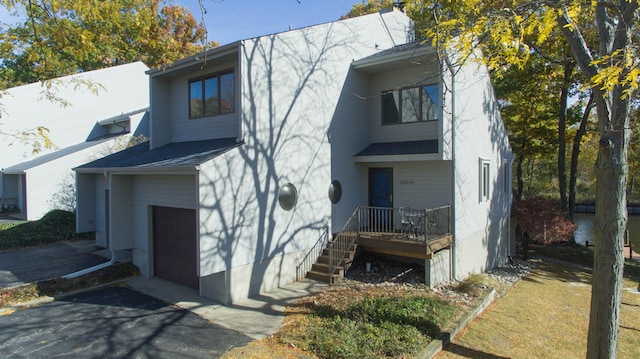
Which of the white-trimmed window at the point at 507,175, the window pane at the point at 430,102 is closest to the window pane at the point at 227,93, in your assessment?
the window pane at the point at 430,102

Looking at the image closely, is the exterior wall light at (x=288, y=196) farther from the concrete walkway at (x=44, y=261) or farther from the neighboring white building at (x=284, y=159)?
the concrete walkway at (x=44, y=261)

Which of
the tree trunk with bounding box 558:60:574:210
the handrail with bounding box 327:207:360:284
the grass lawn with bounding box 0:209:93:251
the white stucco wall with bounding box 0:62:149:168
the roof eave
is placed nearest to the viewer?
the roof eave

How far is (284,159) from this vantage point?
9883 mm

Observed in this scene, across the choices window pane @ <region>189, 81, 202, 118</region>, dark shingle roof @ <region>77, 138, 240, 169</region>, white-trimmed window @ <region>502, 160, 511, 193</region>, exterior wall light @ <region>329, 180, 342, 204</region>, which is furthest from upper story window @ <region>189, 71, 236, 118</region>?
white-trimmed window @ <region>502, 160, 511, 193</region>

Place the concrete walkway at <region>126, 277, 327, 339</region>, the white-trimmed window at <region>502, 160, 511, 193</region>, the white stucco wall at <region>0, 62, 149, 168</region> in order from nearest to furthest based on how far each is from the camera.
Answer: the concrete walkway at <region>126, 277, 327, 339</region>, the white-trimmed window at <region>502, 160, 511, 193</region>, the white stucco wall at <region>0, 62, 149, 168</region>

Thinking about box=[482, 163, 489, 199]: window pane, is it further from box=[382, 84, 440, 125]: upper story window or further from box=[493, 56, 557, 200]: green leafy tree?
box=[493, 56, 557, 200]: green leafy tree

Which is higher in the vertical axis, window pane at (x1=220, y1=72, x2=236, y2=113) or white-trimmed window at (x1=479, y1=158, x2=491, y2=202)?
window pane at (x1=220, y1=72, x2=236, y2=113)

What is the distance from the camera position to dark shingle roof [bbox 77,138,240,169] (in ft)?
28.4

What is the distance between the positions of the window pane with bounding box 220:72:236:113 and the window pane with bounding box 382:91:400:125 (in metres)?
5.23

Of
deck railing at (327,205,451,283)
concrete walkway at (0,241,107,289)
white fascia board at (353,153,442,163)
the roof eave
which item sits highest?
the roof eave

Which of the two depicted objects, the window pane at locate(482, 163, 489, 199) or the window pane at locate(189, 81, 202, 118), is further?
the window pane at locate(482, 163, 489, 199)

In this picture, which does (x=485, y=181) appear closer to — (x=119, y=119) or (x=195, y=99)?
(x=195, y=99)

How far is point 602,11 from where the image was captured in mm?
5941

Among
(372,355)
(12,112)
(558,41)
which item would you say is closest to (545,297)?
(372,355)
